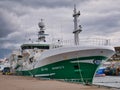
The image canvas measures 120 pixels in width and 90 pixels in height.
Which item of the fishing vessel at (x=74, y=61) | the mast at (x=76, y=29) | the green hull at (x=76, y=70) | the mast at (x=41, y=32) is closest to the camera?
the fishing vessel at (x=74, y=61)

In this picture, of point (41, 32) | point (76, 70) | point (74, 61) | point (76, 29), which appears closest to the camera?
point (74, 61)

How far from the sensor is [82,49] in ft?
91.7

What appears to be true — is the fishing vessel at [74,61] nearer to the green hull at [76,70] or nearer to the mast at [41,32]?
the green hull at [76,70]

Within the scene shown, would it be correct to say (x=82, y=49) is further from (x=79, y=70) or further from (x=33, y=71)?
(x=33, y=71)

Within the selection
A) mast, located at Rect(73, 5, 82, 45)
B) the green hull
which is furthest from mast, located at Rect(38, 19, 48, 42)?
the green hull

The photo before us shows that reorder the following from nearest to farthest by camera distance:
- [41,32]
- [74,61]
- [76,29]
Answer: [74,61], [76,29], [41,32]

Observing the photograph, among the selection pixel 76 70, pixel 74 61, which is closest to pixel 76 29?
pixel 74 61

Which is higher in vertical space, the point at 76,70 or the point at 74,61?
the point at 74,61

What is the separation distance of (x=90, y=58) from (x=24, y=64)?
15574 mm

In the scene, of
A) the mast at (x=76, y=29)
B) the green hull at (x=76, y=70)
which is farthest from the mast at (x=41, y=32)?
the green hull at (x=76, y=70)

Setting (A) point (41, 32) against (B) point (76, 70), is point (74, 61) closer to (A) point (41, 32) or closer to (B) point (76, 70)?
(B) point (76, 70)

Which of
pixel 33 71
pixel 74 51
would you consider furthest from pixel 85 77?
pixel 33 71

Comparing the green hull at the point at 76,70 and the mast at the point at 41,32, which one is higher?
the mast at the point at 41,32

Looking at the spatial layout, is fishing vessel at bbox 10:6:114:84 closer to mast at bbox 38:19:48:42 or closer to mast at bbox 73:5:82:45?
mast at bbox 73:5:82:45
